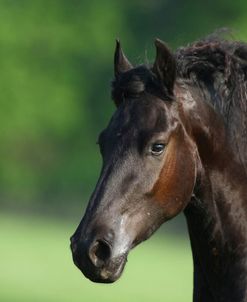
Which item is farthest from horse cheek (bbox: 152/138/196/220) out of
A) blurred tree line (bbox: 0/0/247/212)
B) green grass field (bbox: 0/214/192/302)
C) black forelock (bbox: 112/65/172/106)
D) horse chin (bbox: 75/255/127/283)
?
blurred tree line (bbox: 0/0/247/212)

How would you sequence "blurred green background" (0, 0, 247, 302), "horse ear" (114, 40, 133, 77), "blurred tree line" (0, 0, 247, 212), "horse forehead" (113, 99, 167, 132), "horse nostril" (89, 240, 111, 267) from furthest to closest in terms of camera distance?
"blurred tree line" (0, 0, 247, 212)
"blurred green background" (0, 0, 247, 302)
"horse ear" (114, 40, 133, 77)
"horse forehead" (113, 99, 167, 132)
"horse nostril" (89, 240, 111, 267)

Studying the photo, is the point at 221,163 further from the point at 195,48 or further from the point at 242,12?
the point at 242,12

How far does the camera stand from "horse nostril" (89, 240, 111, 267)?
594 centimetres

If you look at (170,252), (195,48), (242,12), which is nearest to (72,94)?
(242,12)

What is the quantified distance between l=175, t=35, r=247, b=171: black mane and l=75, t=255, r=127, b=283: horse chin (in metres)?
0.97

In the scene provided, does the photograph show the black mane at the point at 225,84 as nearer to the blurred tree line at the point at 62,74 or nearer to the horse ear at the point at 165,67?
the horse ear at the point at 165,67

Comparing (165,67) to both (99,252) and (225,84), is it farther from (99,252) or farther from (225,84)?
(99,252)

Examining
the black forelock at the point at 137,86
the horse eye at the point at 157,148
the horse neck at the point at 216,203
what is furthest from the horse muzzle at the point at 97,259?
the black forelock at the point at 137,86

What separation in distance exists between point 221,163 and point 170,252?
2435 cm

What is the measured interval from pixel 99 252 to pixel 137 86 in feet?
2.97

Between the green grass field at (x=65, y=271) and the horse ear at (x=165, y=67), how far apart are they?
11.8 m

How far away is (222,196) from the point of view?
6.48 meters

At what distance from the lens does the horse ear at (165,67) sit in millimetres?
6312

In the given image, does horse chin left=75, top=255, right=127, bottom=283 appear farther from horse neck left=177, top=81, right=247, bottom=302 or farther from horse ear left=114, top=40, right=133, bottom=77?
horse ear left=114, top=40, right=133, bottom=77
